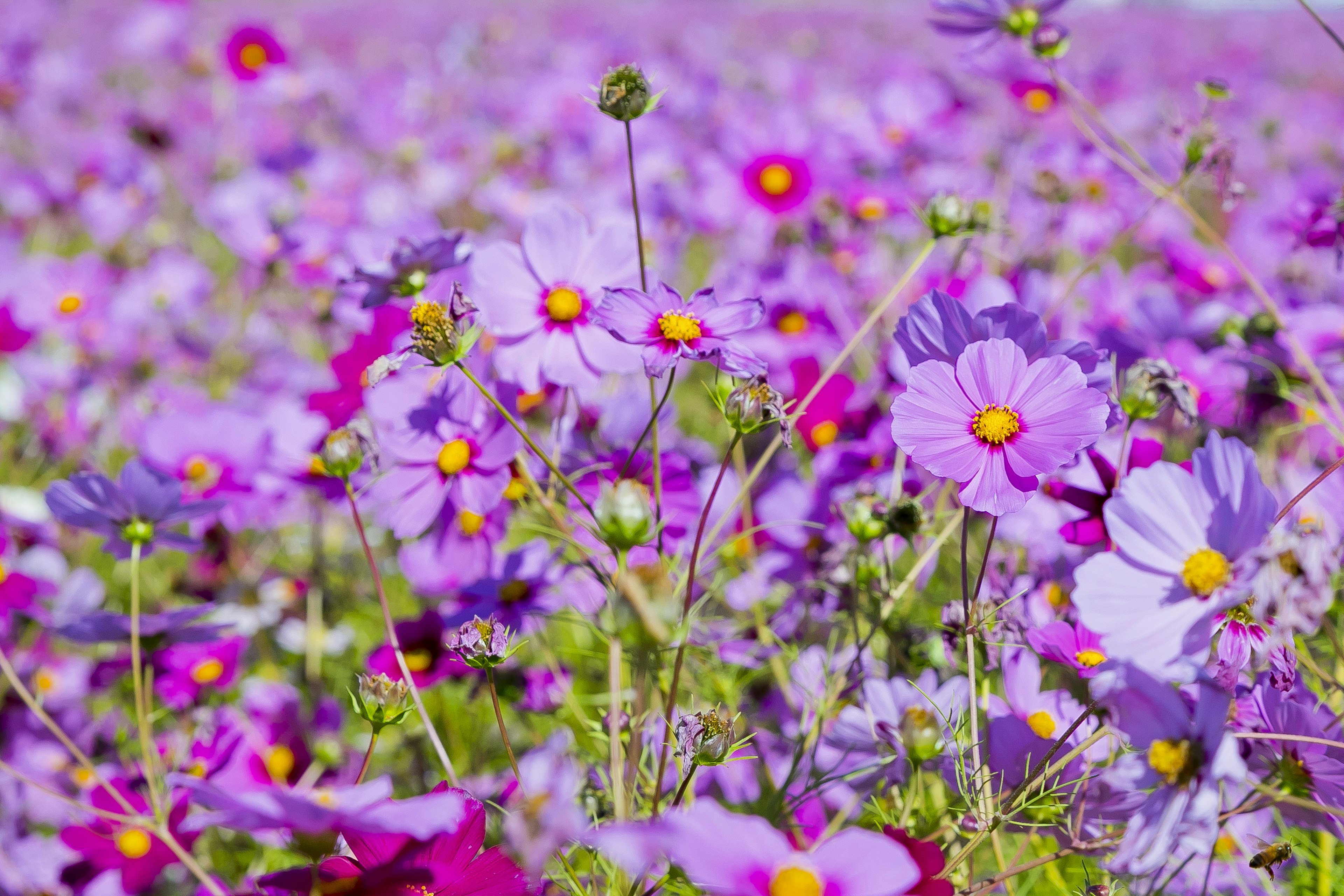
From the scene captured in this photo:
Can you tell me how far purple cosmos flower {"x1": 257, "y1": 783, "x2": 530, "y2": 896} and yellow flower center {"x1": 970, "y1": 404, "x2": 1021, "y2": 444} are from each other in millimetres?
341

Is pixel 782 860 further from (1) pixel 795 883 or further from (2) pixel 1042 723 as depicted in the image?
(2) pixel 1042 723

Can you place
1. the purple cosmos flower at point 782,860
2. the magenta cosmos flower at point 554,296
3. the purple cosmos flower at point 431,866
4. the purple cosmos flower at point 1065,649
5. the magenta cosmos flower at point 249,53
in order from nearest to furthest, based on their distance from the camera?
the purple cosmos flower at point 782,860 → the purple cosmos flower at point 431,866 → the purple cosmos flower at point 1065,649 → the magenta cosmos flower at point 554,296 → the magenta cosmos flower at point 249,53

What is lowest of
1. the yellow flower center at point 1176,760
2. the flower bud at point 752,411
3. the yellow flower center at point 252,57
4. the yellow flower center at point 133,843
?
the yellow flower center at point 133,843

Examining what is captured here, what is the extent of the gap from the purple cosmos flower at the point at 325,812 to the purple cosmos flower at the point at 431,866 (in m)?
0.04

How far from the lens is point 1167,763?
1.46ft

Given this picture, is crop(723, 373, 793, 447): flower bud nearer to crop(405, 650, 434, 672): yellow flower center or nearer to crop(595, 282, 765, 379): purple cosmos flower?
crop(595, 282, 765, 379): purple cosmos flower

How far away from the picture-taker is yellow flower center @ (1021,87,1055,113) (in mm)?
1404

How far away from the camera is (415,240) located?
0.73m

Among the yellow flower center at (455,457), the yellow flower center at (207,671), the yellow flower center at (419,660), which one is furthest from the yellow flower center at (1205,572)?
the yellow flower center at (207,671)

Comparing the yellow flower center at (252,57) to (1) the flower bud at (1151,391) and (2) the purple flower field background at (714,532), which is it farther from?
(1) the flower bud at (1151,391)

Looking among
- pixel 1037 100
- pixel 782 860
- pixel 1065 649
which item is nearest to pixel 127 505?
pixel 782 860

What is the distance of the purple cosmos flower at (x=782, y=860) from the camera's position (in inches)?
13.2

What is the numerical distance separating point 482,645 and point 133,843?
473mm

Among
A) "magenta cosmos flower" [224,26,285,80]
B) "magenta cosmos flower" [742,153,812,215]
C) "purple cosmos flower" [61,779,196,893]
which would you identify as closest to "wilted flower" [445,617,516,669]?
"purple cosmos flower" [61,779,196,893]
